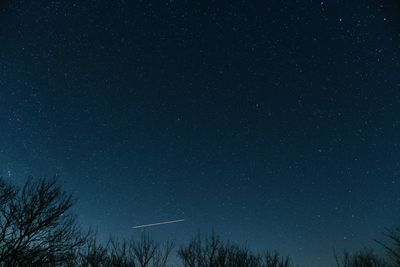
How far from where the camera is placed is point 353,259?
26266 mm

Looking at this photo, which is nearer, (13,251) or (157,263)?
(13,251)

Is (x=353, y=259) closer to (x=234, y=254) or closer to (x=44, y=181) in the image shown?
(x=234, y=254)

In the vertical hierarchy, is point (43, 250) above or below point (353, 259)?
below

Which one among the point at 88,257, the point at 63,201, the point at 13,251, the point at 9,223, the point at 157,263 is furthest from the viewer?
the point at 157,263

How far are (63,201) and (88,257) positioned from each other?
11.0 meters

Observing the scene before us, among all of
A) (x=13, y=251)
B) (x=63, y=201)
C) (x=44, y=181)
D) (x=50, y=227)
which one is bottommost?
(x=13, y=251)

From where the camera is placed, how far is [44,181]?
11375 mm

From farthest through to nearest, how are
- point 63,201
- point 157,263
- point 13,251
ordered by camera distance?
point 157,263
point 63,201
point 13,251

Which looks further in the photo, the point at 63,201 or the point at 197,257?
the point at 197,257

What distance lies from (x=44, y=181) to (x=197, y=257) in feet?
59.0

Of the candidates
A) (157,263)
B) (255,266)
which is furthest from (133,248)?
(255,266)

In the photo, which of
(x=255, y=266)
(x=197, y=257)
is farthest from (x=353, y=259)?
(x=197, y=257)

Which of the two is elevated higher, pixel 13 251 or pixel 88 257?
pixel 88 257

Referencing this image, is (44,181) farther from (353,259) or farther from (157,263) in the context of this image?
(353,259)
